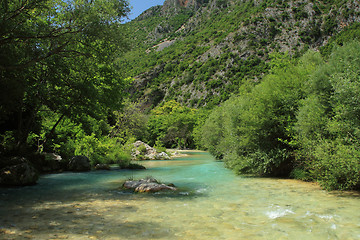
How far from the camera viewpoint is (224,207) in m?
8.24

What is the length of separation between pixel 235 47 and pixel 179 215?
9846 centimetres

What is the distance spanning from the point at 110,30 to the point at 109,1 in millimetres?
Result: 1904

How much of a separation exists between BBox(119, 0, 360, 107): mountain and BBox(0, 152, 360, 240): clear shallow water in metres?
67.1

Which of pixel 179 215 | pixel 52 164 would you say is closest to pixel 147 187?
pixel 179 215

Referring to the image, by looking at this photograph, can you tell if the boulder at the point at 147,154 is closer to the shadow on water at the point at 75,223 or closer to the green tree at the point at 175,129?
the shadow on water at the point at 75,223

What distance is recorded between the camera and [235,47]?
9775 centimetres

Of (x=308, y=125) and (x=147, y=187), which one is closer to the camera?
(x=147, y=187)

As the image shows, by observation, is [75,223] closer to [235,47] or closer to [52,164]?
[52,164]

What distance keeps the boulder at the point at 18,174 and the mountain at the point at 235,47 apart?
69188mm

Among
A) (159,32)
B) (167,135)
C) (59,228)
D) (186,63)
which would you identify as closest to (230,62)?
(186,63)

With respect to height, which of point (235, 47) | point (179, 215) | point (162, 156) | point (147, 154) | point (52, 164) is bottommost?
point (162, 156)

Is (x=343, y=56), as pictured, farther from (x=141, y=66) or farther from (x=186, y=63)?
(x=141, y=66)

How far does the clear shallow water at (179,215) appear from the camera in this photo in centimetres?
564

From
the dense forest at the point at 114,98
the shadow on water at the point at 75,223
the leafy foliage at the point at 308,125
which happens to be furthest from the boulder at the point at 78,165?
the shadow on water at the point at 75,223
